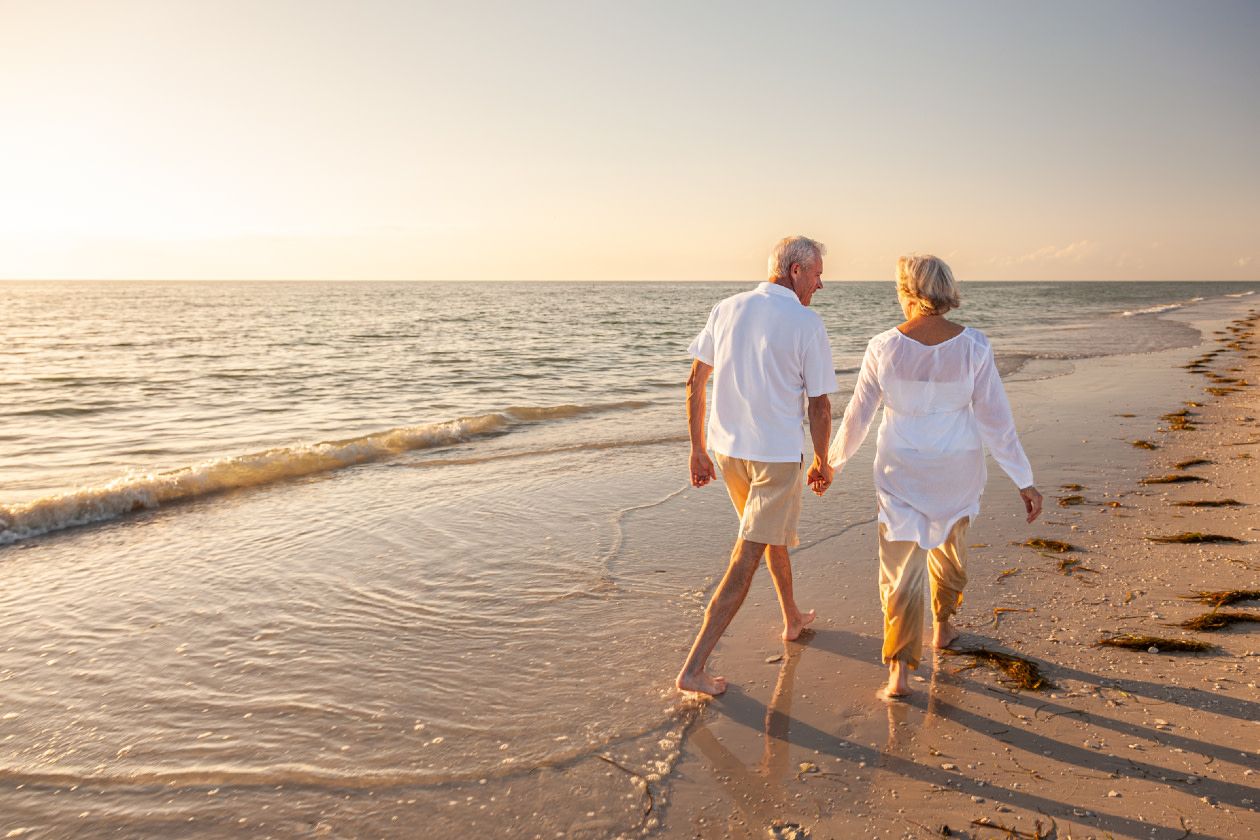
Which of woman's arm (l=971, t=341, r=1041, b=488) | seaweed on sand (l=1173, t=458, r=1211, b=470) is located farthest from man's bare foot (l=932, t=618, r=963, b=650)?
seaweed on sand (l=1173, t=458, r=1211, b=470)

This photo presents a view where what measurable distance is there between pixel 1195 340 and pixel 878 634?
936 inches

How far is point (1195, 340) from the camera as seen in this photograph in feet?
69.9

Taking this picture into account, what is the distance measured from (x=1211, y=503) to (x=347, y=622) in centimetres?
655

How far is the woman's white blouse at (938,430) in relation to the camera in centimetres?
310

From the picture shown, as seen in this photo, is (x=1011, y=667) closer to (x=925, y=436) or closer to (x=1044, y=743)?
(x=1044, y=743)

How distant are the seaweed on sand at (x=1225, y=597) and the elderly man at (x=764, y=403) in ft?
8.12

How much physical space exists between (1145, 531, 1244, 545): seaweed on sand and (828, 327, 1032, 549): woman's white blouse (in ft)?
8.84

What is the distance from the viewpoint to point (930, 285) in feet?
10.2

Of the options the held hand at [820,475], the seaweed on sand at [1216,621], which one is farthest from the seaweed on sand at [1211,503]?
the held hand at [820,475]

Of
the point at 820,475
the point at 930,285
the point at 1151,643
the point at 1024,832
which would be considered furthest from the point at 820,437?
the point at 1151,643

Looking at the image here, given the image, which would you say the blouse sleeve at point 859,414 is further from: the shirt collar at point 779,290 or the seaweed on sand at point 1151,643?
the seaweed on sand at point 1151,643

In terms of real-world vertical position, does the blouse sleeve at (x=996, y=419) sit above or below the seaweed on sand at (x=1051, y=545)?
above

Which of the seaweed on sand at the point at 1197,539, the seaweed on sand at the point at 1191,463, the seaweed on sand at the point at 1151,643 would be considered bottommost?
the seaweed on sand at the point at 1151,643

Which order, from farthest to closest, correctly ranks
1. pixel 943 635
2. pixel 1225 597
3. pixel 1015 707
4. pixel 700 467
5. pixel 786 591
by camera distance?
pixel 1225 597, pixel 786 591, pixel 943 635, pixel 700 467, pixel 1015 707
